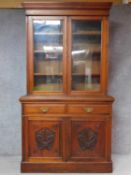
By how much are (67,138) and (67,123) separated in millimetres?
188

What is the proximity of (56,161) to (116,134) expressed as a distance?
1095 mm

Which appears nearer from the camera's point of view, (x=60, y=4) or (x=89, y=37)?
(x=60, y=4)

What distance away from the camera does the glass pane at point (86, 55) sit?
3.44 m

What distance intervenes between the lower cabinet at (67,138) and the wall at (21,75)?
67 centimetres

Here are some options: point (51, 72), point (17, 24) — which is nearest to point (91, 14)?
point (51, 72)

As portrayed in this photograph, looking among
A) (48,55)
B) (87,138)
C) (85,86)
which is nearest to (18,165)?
(87,138)

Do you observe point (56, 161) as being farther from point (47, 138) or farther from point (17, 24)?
point (17, 24)

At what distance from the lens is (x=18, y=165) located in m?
3.61

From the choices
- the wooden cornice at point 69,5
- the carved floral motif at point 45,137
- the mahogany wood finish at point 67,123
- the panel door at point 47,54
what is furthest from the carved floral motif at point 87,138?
the wooden cornice at point 69,5

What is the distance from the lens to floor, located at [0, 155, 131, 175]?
134 inches

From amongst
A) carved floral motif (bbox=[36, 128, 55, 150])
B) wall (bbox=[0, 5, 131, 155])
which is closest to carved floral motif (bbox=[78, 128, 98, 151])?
carved floral motif (bbox=[36, 128, 55, 150])

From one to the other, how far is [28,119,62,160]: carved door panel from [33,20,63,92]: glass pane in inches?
17.3

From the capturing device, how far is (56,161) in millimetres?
3414

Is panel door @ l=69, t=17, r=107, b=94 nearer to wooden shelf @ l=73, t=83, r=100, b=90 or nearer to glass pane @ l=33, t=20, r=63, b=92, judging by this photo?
wooden shelf @ l=73, t=83, r=100, b=90
